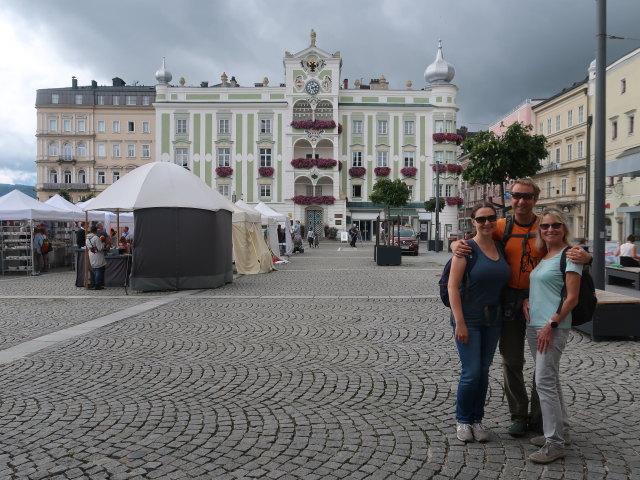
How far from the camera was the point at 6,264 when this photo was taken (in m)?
20.0

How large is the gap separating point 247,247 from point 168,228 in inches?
247

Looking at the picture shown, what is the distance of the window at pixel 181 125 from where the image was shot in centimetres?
6431

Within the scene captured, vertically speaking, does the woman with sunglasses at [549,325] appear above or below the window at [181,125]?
below

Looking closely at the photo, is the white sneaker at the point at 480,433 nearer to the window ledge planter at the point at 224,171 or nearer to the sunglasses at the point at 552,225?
the sunglasses at the point at 552,225

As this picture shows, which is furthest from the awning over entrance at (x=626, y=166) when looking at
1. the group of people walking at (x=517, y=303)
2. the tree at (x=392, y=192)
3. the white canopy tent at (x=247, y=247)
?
the tree at (x=392, y=192)

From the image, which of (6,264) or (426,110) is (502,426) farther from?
(426,110)

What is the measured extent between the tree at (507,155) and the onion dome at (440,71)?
48.2m

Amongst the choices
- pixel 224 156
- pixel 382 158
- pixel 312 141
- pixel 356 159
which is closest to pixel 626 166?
pixel 312 141

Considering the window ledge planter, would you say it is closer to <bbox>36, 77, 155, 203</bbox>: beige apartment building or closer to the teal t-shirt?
<bbox>36, 77, 155, 203</bbox>: beige apartment building

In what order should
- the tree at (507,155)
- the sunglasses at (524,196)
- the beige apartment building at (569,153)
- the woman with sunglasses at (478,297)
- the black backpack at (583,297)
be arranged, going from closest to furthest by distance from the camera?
1. the black backpack at (583,297)
2. the woman with sunglasses at (478,297)
3. the sunglasses at (524,196)
4. the tree at (507,155)
5. the beige apartment building at (569,153)

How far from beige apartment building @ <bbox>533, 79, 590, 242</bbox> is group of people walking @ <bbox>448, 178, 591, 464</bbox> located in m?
48.4

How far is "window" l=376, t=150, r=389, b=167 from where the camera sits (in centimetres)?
6494

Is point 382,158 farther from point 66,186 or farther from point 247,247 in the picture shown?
point 247,247

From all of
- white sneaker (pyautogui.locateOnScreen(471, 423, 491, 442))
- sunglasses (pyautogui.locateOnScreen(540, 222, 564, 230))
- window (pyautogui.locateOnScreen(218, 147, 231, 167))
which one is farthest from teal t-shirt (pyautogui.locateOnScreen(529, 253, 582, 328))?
window (pyautogui.locateOnScreen(218, 147, 231, 167))
